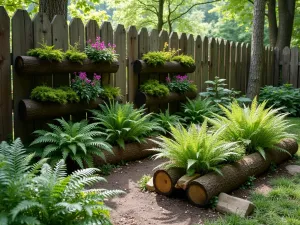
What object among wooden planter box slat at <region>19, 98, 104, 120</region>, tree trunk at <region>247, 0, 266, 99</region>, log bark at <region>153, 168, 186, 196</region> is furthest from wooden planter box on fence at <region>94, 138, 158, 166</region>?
tree trunk at <region>247, 0, 266, 99</region>

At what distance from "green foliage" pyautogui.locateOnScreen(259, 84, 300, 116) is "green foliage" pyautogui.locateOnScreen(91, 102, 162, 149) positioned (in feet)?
18.4

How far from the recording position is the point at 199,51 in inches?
350

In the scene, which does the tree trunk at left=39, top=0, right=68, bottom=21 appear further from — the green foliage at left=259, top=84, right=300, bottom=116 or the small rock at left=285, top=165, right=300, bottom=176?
the green foliage at left=259, top=84, right=300, bottom=116

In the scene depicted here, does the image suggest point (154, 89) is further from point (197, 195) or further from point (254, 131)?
point (197, 195)

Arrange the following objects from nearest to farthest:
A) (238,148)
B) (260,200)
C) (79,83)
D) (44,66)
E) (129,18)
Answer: (260,200), (238,148), (44,66), (79,83), (129,18)

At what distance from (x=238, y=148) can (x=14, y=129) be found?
324 centimetres

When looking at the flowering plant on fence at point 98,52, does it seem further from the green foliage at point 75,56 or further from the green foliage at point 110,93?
the green foliage at point 110,93

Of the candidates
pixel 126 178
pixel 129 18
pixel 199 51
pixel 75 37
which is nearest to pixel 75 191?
pixel 126 178

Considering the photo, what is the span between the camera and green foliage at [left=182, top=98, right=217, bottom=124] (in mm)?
7445

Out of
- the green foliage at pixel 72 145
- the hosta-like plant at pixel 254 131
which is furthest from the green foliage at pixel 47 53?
the hosta-like plant at pixel 254 131

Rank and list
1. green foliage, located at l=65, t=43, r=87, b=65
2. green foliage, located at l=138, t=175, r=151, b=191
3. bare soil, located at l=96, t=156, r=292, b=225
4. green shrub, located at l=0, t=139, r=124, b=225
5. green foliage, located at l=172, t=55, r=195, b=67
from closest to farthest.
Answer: green shrub, located at l=0, t=139, r=124, b=225
bare soil, located at l=96, t=156, r=292, b=225
green foliage, located at l=138, t=175, r=151, b=191
green foliage, located at l=65, t=43, r=87, b=65
green foliage, located at l=172, t=55, r=195, b=67

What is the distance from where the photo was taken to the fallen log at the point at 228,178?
401 cm

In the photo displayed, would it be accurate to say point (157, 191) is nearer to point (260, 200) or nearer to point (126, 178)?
point (126, 178)

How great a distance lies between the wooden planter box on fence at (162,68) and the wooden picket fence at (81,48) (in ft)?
0.55
